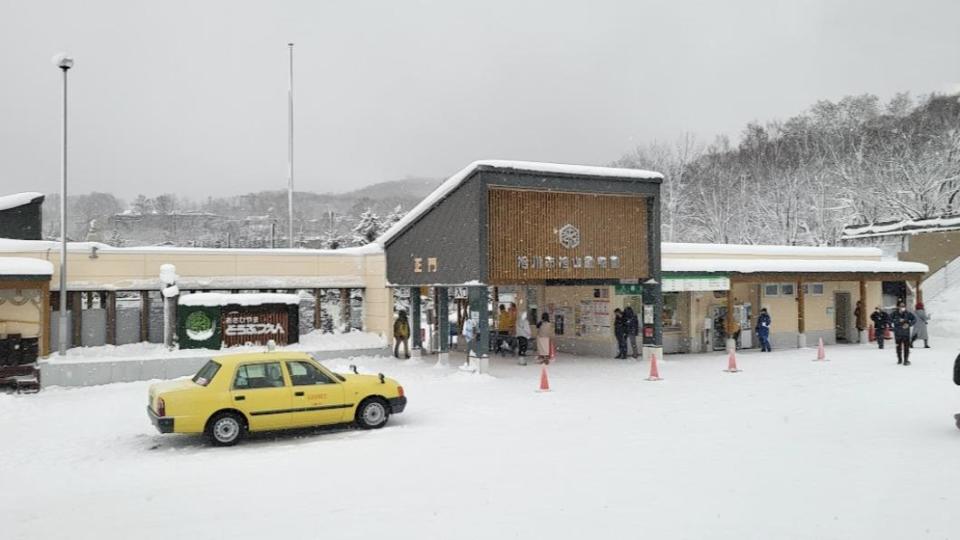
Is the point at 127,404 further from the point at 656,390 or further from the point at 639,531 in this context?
the point at 639,531

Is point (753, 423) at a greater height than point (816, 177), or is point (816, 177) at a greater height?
point (816, 177)

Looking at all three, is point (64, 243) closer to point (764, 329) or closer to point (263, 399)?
point (263, 399)

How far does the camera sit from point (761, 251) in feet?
94.7

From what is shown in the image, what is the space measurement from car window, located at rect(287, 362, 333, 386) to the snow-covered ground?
0.94 m

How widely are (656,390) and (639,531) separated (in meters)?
9.69

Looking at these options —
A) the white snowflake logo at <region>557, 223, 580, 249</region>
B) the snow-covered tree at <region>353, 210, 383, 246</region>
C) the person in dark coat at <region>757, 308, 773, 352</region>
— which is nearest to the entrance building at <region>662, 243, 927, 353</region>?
the person in dark coat at <region>757, 308, 773, 352</region>

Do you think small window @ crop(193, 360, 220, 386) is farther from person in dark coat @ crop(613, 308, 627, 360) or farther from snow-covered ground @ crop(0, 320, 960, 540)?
person in dark coat @ crop(613, 308, 627, 360)

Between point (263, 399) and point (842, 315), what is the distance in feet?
82.1

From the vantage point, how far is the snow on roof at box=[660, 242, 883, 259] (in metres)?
26.4

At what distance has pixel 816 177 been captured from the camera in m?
58.3

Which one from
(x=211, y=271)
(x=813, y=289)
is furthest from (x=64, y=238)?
(x=813, y=289)

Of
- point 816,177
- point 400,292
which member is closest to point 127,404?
point 400,292

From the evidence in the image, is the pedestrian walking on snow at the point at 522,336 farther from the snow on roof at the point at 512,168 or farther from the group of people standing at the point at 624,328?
the snow on roof at the point at 512,168

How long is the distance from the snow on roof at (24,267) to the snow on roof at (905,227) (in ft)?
143
